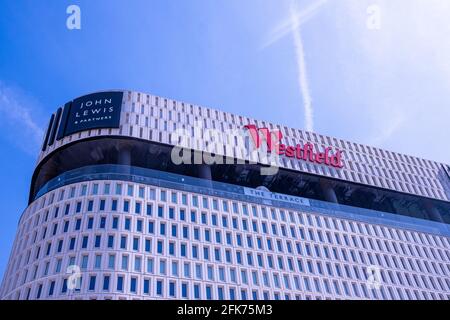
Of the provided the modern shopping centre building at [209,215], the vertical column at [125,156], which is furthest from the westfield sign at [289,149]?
the vertical column at [125,156]

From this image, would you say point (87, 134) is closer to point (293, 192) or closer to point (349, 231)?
point (293, 192)

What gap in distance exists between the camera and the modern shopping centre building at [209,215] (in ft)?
149

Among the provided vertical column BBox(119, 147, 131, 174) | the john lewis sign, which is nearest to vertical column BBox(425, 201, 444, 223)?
vertical column BBox(119, 147, 131, 174)

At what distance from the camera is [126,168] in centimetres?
5362

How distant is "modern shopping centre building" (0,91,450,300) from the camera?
4531 cm

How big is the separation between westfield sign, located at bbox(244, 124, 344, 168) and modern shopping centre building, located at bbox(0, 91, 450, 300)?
23 centimetres

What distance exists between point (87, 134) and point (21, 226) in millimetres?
14309

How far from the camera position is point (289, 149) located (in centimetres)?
6869

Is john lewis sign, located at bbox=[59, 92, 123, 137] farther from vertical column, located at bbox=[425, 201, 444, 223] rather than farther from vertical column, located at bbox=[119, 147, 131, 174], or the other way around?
vertical column, located at bbox=[425, 201, 444, 223]

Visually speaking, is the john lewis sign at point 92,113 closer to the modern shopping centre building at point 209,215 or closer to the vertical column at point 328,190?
the modern shopping centre building at point 209,215

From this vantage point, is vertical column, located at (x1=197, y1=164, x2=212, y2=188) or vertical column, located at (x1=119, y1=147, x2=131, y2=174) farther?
vertical column, located at (x1=197, y1=164, x2=212, y2=188)

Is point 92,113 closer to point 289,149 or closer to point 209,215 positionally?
point 209,215

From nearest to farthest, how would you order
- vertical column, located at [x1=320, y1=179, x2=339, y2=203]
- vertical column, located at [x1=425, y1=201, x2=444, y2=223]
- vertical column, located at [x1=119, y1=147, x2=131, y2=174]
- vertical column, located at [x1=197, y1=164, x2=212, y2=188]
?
1. vertical column, located at [x1=119, y1=147, x2=131, y2=174]
2. vertical column, located at [x1=197, y1=164, x2=212, y2=188]
3. vertical column, located at [x1=320, y1=179, x2=339, y2=203]
4. vertical column, located at [x1=425, y1=201, x2=444, y2=223]
